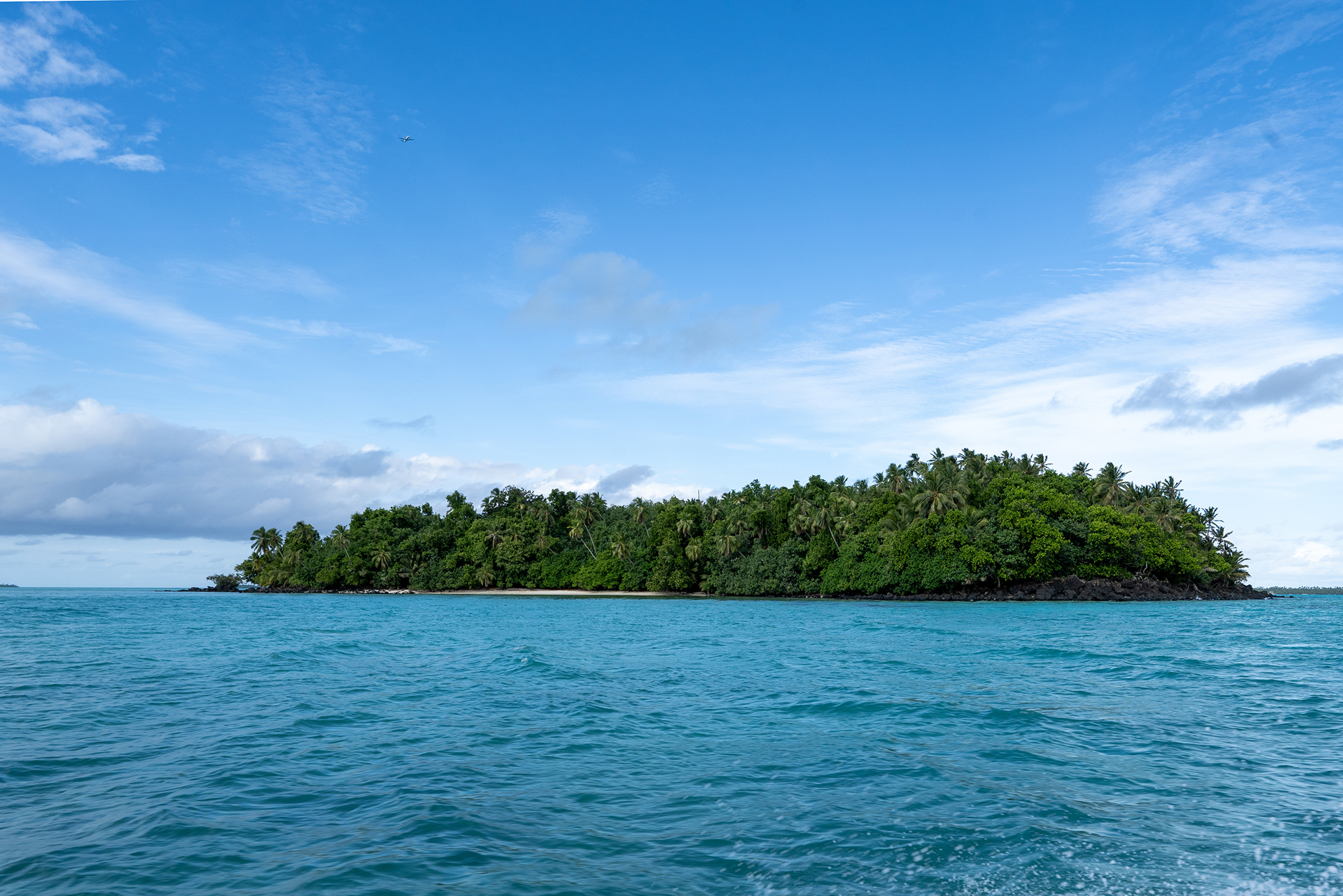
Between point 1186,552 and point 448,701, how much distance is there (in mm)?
107761

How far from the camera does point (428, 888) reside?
25.7 ft

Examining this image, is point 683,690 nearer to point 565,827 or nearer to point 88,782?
point 565,827

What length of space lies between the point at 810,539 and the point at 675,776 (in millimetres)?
103443

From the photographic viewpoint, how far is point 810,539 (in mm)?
113438

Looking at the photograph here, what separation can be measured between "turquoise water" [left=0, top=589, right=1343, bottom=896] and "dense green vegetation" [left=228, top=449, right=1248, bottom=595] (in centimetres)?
6744

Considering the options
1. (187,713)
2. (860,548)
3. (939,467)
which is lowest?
(187,713)

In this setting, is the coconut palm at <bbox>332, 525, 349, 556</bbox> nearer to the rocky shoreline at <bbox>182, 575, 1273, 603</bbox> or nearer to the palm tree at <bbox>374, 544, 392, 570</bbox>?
the palm tree at <bbox>374, 544, 392, 570</bbox>

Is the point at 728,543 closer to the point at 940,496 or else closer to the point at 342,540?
the point at 940,496

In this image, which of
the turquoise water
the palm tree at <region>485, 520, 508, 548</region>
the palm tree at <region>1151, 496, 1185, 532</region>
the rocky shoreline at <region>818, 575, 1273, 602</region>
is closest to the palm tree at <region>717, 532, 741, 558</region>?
the rocky shoreline at <region>818, 575, 1273, 602</region>

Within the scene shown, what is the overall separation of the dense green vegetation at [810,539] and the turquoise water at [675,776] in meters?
67.4

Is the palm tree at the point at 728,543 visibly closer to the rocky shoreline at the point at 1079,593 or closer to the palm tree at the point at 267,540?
the rocky shoreline at the point at 1079,593

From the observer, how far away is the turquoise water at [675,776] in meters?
8.37

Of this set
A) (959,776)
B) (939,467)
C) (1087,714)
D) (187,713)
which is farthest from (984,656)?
(939,467)

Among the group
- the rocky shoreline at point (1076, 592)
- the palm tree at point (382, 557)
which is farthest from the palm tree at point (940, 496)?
the palm tree at point (382, 557)
